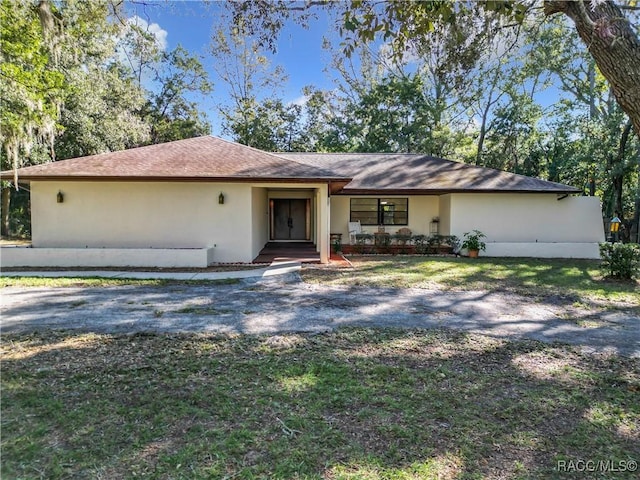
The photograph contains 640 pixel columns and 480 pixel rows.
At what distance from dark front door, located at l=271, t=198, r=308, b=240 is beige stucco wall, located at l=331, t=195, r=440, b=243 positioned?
2.63 m

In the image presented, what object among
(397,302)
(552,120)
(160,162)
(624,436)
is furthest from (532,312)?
(552,120)

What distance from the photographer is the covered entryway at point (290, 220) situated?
17.8 m

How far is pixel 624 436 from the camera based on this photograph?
2.82 m

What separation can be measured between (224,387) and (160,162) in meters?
9.97

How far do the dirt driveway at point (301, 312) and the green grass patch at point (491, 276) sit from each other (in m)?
0.78

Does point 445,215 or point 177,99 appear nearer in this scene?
point 445,215

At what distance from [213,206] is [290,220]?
6.93 metres

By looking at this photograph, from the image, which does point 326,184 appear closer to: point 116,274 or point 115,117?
point 116,274

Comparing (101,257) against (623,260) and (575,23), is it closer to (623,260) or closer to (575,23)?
(575,23)

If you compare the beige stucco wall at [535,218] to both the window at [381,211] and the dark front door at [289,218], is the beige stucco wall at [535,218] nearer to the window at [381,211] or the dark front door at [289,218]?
the window at [381,211]

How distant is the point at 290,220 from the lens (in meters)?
17.9

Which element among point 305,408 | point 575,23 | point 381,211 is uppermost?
point 575,23

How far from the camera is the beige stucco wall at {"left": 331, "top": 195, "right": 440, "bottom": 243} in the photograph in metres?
15.6

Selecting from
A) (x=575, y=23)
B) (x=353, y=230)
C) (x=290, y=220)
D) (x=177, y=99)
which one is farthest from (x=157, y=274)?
(x=177, y=99)
